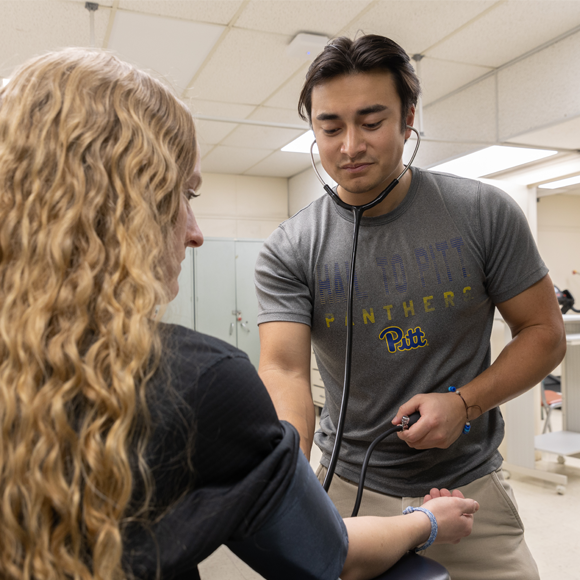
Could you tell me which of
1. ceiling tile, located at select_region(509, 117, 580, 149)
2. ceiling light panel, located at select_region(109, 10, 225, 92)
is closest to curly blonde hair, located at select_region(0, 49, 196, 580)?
ceiling light panel, located at select_region(109, 10, 225, 92)

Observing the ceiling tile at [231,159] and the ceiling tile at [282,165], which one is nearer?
the ceiling tile at [231,159]

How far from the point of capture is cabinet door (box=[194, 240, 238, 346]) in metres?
5.04

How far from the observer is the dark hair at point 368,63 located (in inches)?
43.4

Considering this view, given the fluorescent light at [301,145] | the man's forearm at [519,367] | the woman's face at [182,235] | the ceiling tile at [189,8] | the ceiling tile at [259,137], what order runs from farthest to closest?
1. the fluorescent light at [301,145]
2. the ceiling tile at [259,137]
3. the ceiling tile at [189,8]
4. the man's forearm at [519,367]
5. the woman's face at [182,235]

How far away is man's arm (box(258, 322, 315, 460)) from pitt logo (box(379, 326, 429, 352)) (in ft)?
0.58

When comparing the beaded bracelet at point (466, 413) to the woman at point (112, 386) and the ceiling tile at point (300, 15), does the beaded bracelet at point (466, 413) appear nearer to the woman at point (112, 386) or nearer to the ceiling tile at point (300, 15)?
the woman at point (112, 386)

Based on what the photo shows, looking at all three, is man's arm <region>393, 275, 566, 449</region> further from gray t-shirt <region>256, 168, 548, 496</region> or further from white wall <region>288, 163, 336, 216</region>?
white wall <region>288, 163, 336, 216</region>

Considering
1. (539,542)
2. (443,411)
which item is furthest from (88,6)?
(539,542)

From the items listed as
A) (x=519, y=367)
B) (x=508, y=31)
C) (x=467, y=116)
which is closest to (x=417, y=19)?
(x=508, y=31)

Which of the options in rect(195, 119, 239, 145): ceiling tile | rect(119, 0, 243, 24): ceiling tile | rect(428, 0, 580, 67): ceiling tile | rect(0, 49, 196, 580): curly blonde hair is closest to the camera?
rect(0, 49, 196, 580): curly blonde hair

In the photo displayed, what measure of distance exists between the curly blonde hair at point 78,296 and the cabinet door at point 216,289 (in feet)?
14.7

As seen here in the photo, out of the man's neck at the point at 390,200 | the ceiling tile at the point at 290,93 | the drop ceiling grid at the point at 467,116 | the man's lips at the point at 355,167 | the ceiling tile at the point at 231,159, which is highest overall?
the ceiling tile at the point at 231,159

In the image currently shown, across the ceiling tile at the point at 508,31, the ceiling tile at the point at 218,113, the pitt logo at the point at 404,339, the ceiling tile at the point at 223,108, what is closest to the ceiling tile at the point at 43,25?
the ceiling tile at the point at 218,113

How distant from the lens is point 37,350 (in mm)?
471
